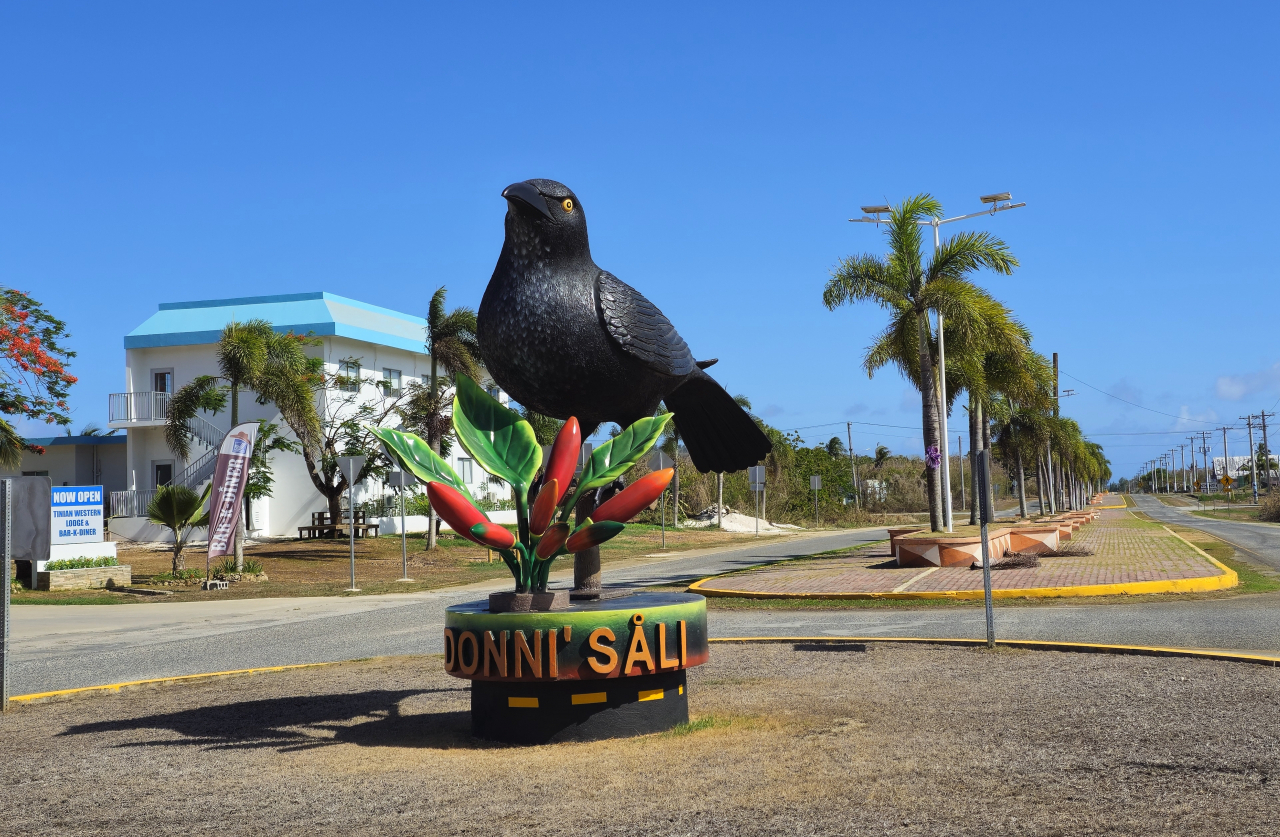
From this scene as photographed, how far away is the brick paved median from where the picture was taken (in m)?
15.2

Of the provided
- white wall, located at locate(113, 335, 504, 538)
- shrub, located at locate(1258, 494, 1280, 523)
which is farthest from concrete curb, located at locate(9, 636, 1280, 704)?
shrub, located at locate(1258, 494, 1280, 523)

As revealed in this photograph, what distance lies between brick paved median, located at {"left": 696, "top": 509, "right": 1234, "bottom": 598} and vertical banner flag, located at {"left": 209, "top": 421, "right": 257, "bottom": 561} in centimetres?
893

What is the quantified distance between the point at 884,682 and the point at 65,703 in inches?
256

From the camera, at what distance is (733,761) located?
5.55 m

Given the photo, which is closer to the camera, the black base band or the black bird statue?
the black base band

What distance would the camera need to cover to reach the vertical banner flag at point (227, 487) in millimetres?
19547

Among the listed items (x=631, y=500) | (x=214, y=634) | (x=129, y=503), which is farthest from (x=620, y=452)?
(x=129, y=503)

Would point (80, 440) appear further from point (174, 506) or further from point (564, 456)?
point (564, 456)

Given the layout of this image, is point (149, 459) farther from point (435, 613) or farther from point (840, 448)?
point (840, 448)

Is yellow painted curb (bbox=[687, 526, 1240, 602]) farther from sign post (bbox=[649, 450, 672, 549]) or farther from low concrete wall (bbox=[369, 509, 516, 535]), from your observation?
low concrete wall (bbox=[369, 509, 516, 535])

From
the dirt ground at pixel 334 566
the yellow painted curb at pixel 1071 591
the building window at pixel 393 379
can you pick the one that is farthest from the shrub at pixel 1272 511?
the building window at pixel 393 379

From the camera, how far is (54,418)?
2667cm

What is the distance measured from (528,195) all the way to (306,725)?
3.82 metres

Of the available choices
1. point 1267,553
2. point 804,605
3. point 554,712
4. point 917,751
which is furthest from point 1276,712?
point 1267,553
